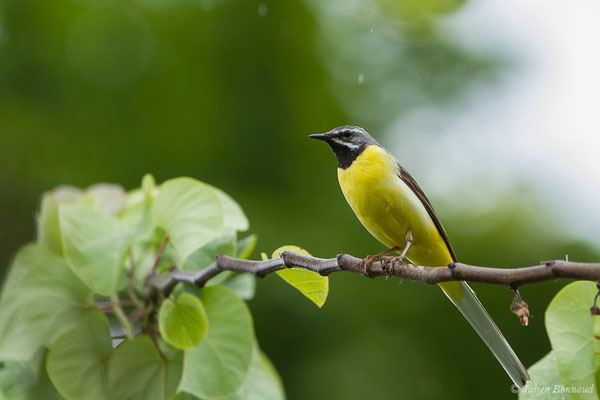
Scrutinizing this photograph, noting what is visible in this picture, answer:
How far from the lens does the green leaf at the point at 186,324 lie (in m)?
0.42

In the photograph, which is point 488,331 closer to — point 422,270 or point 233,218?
point 422,270

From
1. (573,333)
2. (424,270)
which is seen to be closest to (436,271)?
(424,270)

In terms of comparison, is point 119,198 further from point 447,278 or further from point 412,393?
point 412,393

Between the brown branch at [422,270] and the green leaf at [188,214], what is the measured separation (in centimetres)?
4

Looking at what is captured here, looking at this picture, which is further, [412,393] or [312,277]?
[412,393]

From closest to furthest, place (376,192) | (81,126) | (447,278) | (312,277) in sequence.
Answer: (447,278) → (312,277) → (376,192) → (81,126)

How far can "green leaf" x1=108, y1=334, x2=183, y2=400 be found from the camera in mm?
451

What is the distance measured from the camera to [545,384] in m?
0.35

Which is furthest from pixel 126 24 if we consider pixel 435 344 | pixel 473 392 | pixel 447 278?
pixel 447 278

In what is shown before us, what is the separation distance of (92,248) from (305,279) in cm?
22

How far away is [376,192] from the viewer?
2.03ft

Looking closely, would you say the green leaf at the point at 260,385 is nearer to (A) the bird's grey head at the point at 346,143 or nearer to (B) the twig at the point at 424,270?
(B) the twig at the point at 424,270

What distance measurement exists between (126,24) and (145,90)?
30 cm

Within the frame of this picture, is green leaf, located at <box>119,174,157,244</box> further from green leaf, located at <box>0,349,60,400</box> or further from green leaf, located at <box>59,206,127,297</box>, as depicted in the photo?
green leaf, located at <box>0,349,60,400</box>
